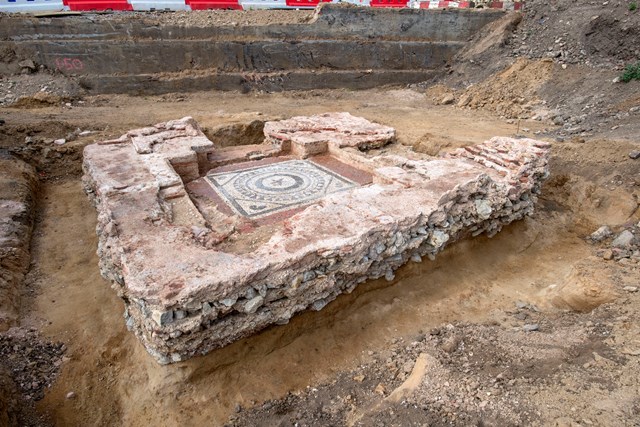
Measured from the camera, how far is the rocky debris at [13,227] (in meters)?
3.96

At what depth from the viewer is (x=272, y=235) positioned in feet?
12.0

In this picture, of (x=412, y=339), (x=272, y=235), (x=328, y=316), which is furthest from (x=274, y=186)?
(x=412, y=339)

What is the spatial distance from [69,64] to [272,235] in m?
9.78

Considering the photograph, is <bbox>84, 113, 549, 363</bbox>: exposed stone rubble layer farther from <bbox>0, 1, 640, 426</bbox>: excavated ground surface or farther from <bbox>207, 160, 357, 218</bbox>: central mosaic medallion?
<bbox>207, 160, 357, 218</bbox>: central mosaic medallion

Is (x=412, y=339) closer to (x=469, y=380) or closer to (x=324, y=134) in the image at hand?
(x=469, y=380)

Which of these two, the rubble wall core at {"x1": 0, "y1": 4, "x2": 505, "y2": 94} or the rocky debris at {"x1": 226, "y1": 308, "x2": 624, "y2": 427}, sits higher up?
the rubble wall core at {"x1": 0, "y1": 4, "x2": 505, "y2": 94}

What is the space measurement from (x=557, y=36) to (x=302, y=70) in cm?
716

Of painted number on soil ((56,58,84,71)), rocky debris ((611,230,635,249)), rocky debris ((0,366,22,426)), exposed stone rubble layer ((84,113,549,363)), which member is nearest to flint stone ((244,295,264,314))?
exposed stone rubble layer ((84,113,549,363))

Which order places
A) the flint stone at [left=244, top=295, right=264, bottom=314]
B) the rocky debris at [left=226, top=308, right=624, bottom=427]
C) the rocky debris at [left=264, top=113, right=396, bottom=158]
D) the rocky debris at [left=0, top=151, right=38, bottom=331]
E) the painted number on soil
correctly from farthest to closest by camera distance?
the painted number on soil → the rocky debris at [left=264, top=113, right=396, bottom=158] → the rocky debris at [left=0, top=151, right=38, bottom=331] → the flint stone at [left=244, top=295, right=264, bottom=314] → the rocky debris at [left=226, top=308, right=624, bottom=427]

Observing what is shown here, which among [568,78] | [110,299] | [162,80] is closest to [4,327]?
[110,299]

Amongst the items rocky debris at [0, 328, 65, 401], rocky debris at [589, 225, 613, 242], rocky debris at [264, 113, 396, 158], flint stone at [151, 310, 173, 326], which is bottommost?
rocky debris at [0, 328, 65, 401]

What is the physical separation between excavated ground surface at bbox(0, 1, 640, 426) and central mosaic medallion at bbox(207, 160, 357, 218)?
56.5 inches

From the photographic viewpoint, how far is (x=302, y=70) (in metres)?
11.8

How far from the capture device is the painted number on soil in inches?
392
